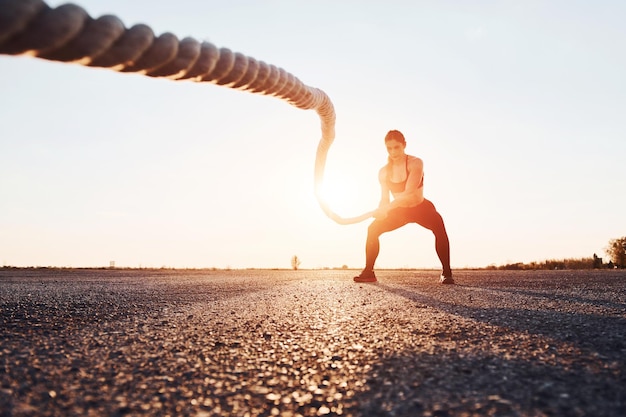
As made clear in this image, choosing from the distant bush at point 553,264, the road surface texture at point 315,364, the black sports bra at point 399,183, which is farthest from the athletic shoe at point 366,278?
the distant bush at point 553,264

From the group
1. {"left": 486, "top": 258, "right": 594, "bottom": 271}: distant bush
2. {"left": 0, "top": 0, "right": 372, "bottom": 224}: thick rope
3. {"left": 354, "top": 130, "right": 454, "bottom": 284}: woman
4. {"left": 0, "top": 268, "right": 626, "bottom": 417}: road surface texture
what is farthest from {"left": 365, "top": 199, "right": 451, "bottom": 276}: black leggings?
Answer: {"left": 486, "top": 258, "right": 594, "bottom": 271}: distant bush

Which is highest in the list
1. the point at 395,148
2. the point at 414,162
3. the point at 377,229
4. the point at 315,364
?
the point at 395,148

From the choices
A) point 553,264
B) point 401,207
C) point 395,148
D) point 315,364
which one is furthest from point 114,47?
point 553,264

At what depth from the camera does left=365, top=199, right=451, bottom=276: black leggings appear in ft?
25.5

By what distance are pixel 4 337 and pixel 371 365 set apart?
1.68 metres

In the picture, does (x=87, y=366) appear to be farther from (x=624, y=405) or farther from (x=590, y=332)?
(x=590, y=332)

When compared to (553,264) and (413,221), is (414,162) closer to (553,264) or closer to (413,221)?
(413,221)

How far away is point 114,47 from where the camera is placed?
5.90 feet

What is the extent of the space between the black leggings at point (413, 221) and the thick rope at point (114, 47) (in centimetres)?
542

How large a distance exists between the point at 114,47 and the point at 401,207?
21.2 feet

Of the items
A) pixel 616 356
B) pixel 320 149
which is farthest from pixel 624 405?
pixel 320 149

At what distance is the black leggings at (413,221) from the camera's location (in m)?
7.78

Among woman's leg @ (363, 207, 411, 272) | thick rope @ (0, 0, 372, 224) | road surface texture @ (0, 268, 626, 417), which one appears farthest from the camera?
woman's leg @ (363, 207, 411, 272)

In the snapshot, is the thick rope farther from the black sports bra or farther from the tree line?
the tree line
